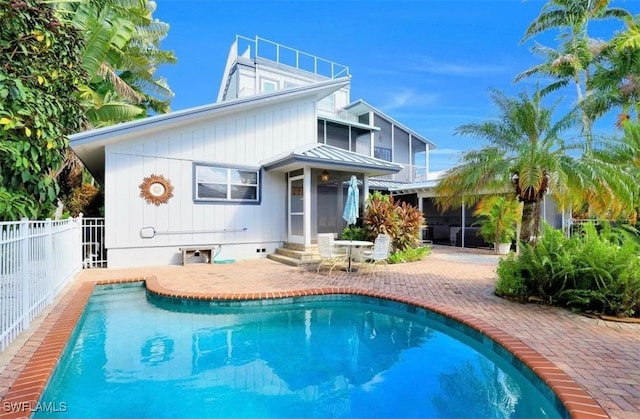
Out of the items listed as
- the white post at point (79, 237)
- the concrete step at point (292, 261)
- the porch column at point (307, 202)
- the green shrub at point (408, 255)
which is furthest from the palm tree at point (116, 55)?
the green shrub at point (408, 255)

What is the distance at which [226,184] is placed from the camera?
12.8m

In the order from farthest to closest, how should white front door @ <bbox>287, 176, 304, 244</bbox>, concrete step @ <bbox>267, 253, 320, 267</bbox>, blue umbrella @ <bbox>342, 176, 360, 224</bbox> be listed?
white front door @ <bbox>287, 176, 304, 244</bbox>
blue umbrella @ <bbox>342, 176, 360, 224</bbox>
concrete step @ <bbox>267, 253, 320, 267</bbox>

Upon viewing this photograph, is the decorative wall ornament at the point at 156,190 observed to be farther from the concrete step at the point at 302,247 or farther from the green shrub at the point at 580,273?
the green shrub at the point at 580,273

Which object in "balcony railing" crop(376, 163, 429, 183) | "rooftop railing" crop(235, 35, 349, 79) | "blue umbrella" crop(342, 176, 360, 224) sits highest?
"rooftop railing" crop(235, 35, 349, 79)

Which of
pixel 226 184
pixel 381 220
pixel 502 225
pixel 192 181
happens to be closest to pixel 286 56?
pixel 226 184

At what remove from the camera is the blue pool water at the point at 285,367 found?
3715 millimetres

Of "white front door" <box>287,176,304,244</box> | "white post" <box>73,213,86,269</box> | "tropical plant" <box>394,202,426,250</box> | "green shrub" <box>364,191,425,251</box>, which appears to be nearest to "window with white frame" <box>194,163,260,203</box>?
"white front door" <box>287,176,304,244</box>

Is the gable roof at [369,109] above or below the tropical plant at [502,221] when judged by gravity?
above

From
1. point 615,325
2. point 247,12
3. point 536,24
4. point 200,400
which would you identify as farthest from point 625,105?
point 200,400

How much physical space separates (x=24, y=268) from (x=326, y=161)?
8877 mm

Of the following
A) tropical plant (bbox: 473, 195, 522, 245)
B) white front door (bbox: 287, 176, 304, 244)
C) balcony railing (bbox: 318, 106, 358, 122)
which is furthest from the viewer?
balcony railing (bbox: 318, 106, 358, 122)

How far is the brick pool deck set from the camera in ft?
11.5

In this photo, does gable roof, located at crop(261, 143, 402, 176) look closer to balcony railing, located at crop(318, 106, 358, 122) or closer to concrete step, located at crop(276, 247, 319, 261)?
concrete step, located at crop(276, 247, 319, 261)

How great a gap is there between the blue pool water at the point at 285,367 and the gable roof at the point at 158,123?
5.67 meters
